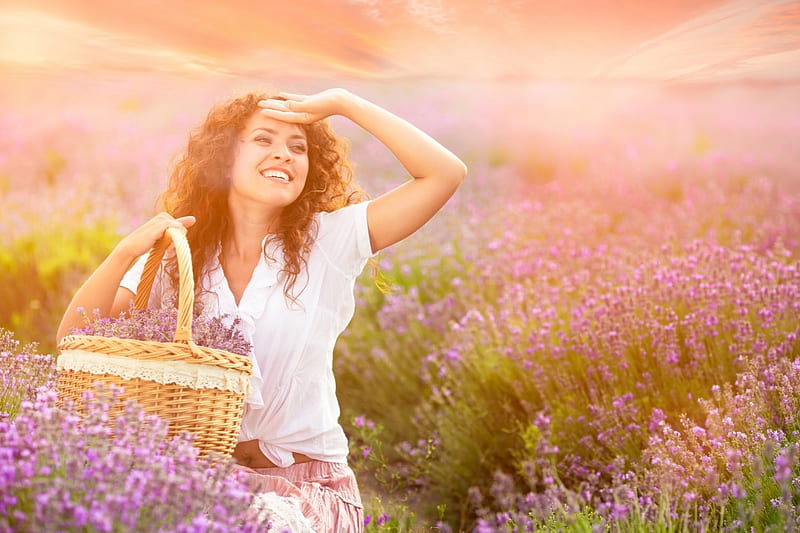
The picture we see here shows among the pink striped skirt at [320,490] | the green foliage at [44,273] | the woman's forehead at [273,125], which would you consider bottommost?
the green foliage at [44,273]

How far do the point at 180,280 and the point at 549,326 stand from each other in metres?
1.81

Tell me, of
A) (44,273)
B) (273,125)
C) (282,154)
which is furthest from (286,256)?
(44,273)

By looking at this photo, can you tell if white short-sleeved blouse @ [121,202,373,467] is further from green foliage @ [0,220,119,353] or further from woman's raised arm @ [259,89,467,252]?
green foliage @ [0,220,119,353]

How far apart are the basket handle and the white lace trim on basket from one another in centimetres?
7

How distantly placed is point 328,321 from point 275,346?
0.19 metres

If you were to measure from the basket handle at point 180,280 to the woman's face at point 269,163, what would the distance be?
35cm

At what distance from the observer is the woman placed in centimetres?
221

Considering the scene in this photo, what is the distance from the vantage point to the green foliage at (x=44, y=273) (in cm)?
455

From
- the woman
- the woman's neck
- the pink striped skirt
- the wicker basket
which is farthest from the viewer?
the woman's neck

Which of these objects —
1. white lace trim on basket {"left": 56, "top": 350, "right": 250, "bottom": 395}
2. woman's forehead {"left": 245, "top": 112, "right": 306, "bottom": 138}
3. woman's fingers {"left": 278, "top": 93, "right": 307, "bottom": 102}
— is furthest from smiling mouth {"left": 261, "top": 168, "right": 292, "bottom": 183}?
white lace trim on basket {"left": 56, "top": 350, "right": 250, "bottom": 395}

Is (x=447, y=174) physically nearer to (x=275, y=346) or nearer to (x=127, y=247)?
(x=275, y=346)

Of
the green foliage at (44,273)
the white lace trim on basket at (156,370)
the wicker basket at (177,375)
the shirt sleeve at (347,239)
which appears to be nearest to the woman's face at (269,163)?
the shirt sleeve at (347,239)

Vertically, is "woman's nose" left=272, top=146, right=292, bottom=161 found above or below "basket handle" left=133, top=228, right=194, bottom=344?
above

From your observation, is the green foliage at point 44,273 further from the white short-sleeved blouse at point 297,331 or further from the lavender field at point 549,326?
the white short-sleeved blouse at point 297,331
